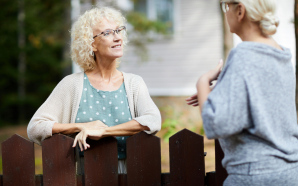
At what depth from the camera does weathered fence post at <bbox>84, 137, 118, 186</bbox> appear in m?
2.62

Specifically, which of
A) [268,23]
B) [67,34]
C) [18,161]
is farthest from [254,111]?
[67,34]

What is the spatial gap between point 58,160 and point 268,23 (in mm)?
1528

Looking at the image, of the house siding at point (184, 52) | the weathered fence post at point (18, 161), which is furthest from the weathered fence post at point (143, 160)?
the house siding at point (184, 52)

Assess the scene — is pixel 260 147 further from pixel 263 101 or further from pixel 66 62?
pixel 66 62

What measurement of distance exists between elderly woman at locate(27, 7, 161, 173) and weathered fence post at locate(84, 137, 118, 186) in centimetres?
7

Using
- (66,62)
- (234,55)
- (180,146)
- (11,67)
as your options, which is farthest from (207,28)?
(234,55)

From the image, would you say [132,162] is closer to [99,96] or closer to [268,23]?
[99,96]

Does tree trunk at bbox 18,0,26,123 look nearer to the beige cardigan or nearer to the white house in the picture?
the white house

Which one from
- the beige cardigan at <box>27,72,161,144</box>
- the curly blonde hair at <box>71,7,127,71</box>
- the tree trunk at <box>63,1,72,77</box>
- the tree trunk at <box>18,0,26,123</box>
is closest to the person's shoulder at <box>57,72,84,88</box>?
the beige cardigan at <box>27,72,161,144</box>

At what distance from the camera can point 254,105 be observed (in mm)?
1763

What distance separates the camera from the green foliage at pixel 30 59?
45.1 feet

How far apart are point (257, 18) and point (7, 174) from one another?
1885 mm

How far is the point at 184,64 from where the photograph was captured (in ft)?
37.8

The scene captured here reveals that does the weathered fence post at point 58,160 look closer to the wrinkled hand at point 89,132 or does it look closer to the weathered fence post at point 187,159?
the wrinkled hand at point 89,132
